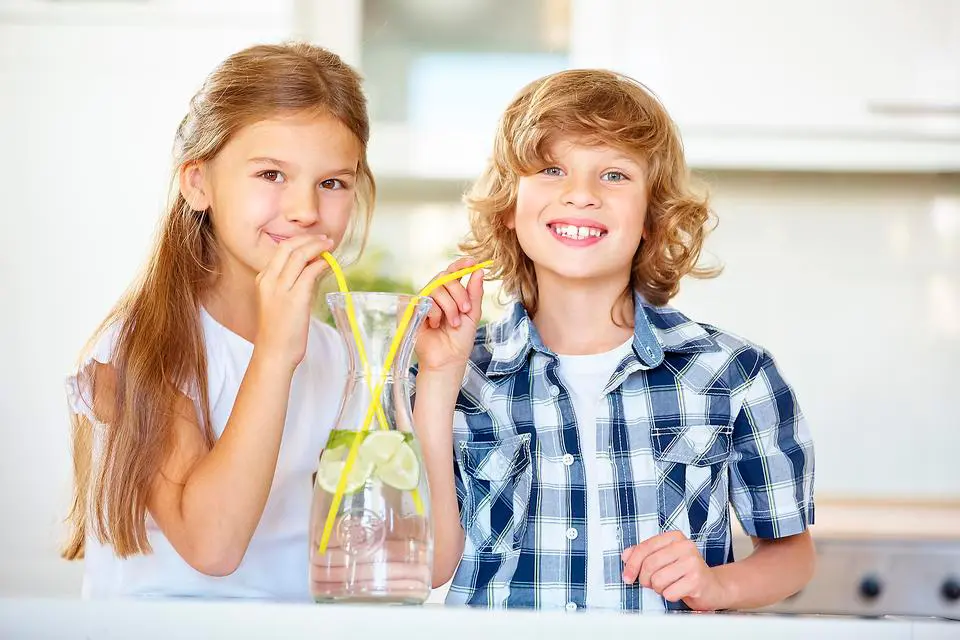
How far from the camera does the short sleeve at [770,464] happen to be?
1.07 m

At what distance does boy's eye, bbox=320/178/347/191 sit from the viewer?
1095mm

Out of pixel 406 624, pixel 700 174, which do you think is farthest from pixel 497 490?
pixel 700 174

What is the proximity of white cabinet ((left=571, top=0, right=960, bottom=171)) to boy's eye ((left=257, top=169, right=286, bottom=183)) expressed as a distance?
1.13 m

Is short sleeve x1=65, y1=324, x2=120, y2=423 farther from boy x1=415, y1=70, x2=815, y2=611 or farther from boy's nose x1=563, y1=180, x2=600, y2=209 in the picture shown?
boy's nose x1=563, y1=180, x2=600, y2=209

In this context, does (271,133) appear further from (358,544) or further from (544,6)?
(544,6)

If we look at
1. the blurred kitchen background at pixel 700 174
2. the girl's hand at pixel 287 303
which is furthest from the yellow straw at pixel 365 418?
the blurred kitchen background at pixel 700 174

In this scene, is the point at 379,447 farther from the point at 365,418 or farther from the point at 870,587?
the point at 870,587

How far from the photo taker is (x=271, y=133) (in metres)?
1.06

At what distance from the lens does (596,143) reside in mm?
1136

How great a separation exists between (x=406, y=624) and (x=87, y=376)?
562 mm

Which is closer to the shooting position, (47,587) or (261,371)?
(261,371)

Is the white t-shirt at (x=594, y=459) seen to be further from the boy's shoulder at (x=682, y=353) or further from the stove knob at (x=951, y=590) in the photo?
the stove knob at (x=951, y=590)

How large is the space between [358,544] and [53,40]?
5.15 feet

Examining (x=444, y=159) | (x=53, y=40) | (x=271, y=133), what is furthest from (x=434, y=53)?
(x=271, y=133)
